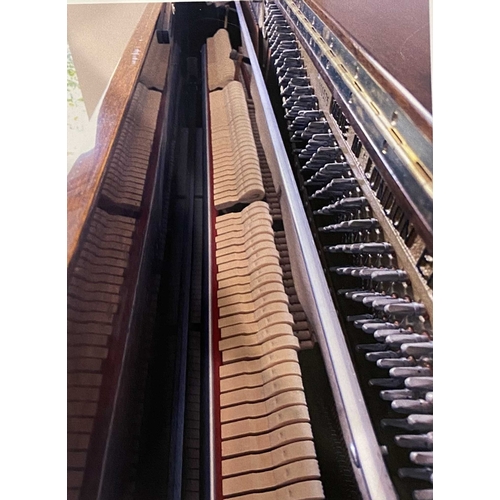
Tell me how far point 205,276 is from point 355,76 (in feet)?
1.76

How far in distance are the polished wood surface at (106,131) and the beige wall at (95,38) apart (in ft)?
0.07

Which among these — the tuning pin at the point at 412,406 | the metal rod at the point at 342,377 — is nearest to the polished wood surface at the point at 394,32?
the metal rod at the point at 342,377

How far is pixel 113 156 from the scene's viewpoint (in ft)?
3.30

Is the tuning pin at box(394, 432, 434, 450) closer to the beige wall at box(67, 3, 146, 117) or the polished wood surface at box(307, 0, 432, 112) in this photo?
the polished wood surface at box(307, 0, 432, 112)

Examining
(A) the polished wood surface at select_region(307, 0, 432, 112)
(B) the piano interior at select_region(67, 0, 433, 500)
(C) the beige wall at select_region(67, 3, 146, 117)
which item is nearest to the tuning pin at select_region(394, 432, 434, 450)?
(B) the piano interior at select_region(67, 0, 433, 500)

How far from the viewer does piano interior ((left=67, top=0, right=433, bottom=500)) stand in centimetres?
83

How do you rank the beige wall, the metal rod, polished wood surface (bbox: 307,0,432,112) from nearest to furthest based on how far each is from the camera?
the metal rod, polished wood surface (bbox: 307,0,432,112), the beige wall

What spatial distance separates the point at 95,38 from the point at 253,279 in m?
0.65

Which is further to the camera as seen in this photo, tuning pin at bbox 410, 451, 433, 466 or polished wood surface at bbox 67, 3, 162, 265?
polished wood surface at bbox 67, 3, 162, 265

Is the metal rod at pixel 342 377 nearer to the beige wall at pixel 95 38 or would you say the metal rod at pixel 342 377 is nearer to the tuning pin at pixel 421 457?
the tuning pin at pixel 421 457

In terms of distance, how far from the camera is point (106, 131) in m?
1.02

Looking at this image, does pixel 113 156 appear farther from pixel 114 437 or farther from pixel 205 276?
pixel 114 437

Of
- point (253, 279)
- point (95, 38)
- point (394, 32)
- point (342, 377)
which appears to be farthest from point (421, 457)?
point (95, 38)
